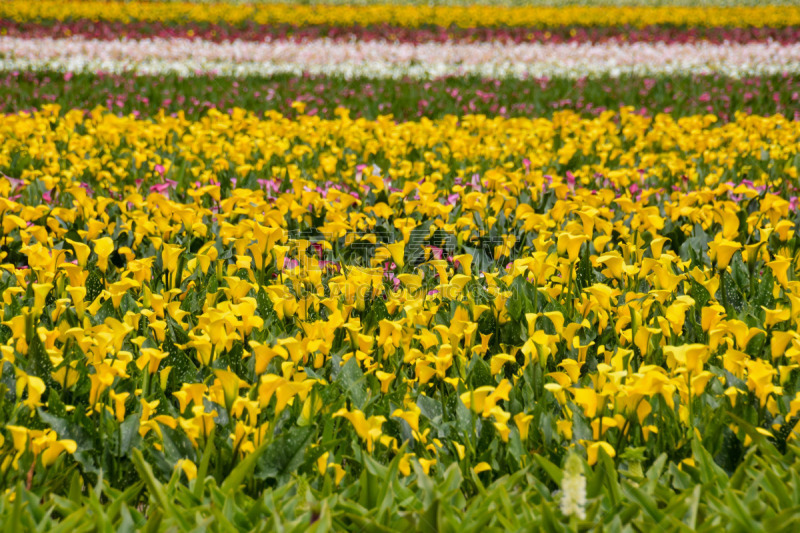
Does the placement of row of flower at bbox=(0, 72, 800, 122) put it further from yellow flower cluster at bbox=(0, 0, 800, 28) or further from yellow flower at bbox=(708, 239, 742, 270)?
yellow flower cluster at bbox=(0, 0, 800, 28)

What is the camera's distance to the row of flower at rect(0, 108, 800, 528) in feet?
6.66

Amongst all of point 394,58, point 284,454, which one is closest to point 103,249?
point 284,454

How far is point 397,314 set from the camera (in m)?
3.06

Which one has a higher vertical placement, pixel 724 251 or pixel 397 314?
pixel 724 251

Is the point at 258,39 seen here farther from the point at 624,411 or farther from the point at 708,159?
the point at 624,411

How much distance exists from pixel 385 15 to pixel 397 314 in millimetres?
17646

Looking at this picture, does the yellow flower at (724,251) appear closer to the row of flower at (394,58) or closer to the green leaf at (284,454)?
the green leaf at (284,454)

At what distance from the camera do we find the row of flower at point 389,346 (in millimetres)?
2029

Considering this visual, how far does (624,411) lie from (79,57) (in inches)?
516

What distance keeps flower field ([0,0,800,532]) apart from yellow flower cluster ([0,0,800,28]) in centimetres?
1308

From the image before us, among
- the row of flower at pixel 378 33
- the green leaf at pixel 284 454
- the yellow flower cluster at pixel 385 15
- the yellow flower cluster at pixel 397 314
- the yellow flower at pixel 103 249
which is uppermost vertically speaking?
the yellow flower cluster at pixel 385 15

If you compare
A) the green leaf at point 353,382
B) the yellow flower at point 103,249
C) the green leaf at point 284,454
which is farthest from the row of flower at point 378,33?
the green leaf at point 284,454

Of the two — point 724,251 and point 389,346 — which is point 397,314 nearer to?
point 389,346

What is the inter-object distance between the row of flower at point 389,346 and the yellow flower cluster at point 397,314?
0.01 meters
